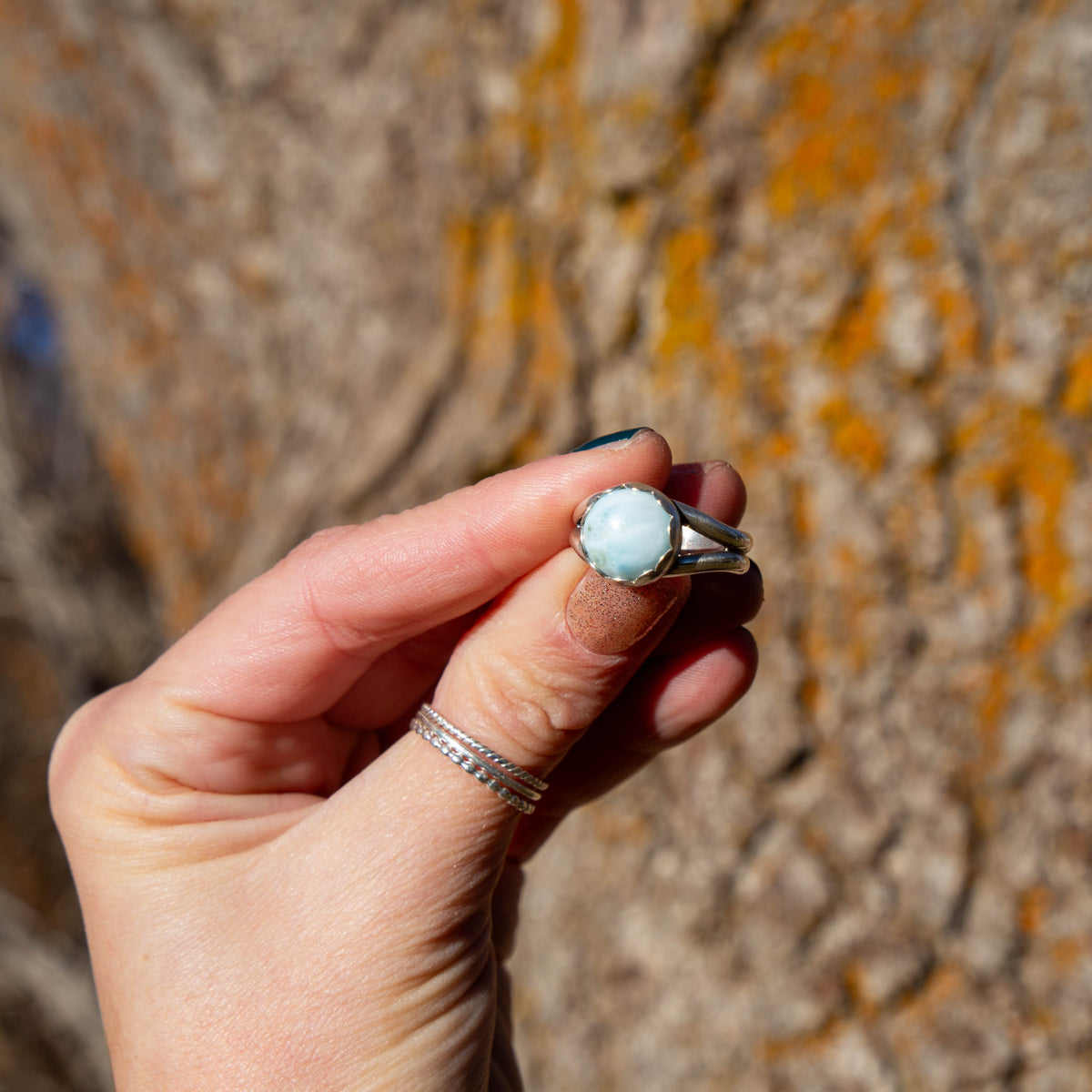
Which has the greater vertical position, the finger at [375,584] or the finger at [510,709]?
the finger at [375,584]

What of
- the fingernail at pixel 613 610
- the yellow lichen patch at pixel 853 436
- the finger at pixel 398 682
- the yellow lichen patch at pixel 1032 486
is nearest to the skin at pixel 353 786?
the fingernail at pixel 613 610

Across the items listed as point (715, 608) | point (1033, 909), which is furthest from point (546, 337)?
point (1033, 909)

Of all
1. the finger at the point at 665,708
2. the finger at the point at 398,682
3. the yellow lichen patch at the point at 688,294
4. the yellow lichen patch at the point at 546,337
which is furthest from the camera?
the yellow lichen patch at the point at 546,337

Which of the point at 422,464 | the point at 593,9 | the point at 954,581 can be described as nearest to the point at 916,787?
the point at 954,581

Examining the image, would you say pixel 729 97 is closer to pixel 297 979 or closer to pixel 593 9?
pixel 593 9

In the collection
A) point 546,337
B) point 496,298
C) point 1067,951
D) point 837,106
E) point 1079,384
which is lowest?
point 1067,951

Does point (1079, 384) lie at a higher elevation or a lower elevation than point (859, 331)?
lower

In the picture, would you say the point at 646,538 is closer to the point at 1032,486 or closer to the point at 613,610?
the point at 613,610

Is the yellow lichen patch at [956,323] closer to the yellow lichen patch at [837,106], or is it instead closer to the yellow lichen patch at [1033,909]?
the yellow lichen patch at [837,106]
